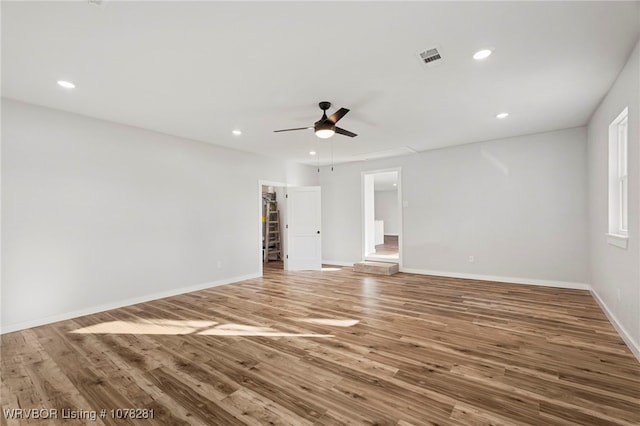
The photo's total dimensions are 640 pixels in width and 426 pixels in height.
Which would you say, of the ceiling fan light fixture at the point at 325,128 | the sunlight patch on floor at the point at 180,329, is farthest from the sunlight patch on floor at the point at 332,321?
the ceiling fan light fixture at the point at 325,128

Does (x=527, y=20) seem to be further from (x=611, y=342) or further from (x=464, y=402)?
(x=611, y=342)

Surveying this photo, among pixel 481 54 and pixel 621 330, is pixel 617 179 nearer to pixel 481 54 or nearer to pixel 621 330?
pixel 621 330

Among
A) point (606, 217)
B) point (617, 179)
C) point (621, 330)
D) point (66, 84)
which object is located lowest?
point (621, 330)

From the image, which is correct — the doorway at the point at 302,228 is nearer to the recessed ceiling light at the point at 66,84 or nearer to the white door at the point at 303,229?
the white door at the point at 303,229

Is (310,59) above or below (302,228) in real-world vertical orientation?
above

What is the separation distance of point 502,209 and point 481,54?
388cm

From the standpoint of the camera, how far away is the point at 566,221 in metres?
5.04

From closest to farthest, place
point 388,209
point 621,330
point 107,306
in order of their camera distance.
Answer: point 621,330
point 107,306
point 388,209

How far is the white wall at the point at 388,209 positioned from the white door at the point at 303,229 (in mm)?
8904

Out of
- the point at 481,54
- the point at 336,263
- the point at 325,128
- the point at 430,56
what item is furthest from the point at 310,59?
the point at 336,263

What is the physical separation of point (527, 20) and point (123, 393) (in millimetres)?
4166

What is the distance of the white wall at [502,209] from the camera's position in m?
5.00

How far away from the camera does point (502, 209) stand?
558cm

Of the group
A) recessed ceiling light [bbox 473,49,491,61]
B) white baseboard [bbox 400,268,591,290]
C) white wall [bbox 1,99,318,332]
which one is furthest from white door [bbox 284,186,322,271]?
recessed ceiling light [bbox 473,49,491,61]
